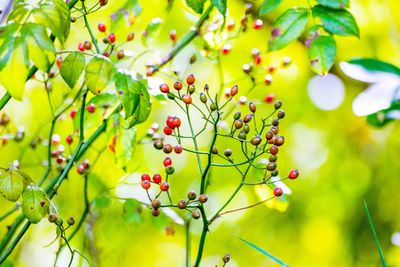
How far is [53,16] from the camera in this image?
0.71 m

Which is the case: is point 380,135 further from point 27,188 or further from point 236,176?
point 27,188

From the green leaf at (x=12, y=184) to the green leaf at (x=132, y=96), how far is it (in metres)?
0.17

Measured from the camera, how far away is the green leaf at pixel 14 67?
0.67m

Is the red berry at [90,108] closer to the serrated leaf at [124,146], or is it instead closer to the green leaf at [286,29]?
the serrated leaf at [124,146]

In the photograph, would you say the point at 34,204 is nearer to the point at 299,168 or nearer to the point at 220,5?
the point at 220,5

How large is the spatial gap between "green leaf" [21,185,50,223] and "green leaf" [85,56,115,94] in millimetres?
161

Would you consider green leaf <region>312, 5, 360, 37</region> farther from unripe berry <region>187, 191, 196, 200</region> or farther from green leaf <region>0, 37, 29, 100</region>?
green leaf <region>0, 37, 29, 100</region>

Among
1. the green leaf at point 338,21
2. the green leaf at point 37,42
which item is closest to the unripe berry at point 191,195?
the green leaf at point 37,42

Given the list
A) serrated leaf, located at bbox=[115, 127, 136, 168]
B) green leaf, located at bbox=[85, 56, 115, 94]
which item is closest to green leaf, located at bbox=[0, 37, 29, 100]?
green leaf, located at bbox=[85, 56, 115, 94]

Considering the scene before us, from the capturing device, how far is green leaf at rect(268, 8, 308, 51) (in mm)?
935

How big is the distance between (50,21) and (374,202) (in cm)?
215

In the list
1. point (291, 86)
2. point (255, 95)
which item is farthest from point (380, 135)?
point (255, 95)

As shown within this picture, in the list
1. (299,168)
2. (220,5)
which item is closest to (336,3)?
(220,5)

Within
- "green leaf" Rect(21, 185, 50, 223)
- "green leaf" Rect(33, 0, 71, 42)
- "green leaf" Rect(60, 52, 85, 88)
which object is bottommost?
"green leaf" Rect(21, 185, 50, 223)
